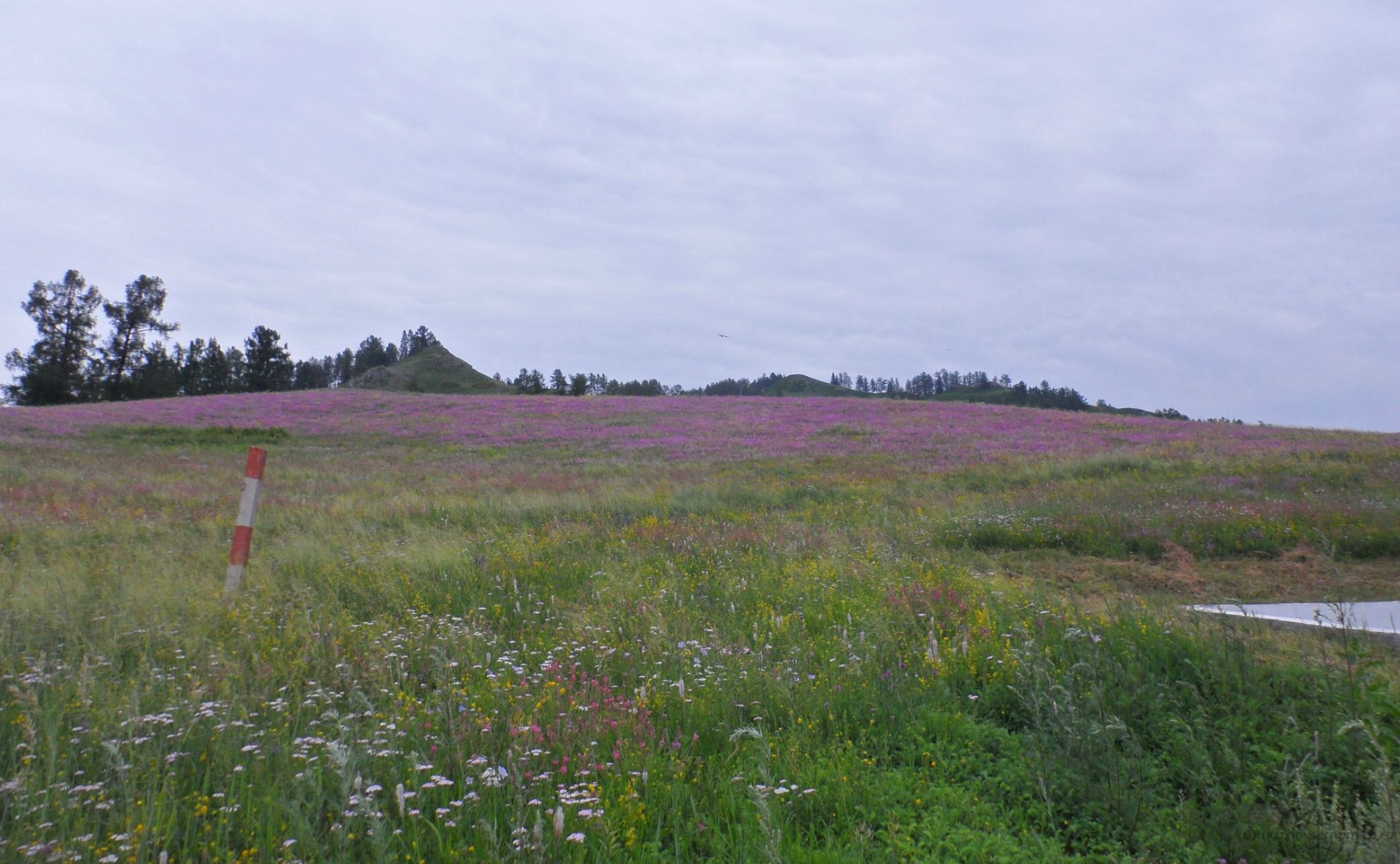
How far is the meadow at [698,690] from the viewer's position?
2918mm

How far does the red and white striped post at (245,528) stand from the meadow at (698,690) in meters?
0.18

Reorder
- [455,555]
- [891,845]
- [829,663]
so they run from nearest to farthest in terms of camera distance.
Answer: [891,845]
[829,663]
[455,555]

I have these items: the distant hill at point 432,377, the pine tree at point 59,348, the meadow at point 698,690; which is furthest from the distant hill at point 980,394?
the pine tree at point 59,348

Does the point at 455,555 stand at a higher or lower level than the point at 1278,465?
lower

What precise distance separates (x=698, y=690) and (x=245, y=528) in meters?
4.75

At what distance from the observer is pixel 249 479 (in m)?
6.87

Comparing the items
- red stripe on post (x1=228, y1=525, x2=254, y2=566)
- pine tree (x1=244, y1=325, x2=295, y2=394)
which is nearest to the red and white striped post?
red stripe on post (x1=228, y1=525, x2=254, y2=566)

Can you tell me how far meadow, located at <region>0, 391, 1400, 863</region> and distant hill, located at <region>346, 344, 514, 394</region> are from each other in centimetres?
7528

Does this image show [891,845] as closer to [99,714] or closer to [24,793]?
[24,793]

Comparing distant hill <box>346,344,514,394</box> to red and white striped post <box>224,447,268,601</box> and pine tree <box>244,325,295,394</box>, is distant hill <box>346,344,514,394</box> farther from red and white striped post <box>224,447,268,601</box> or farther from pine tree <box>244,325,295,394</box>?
red and white striped post <box>224,447,268,601</box>

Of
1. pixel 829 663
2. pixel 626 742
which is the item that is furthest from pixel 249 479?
pixel 829 663

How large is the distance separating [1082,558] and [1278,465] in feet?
33.0

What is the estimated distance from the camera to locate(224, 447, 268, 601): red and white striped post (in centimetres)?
638

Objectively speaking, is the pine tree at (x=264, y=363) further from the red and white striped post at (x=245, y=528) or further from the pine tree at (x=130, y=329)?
the red and white striped post at (x=245, y=528)
